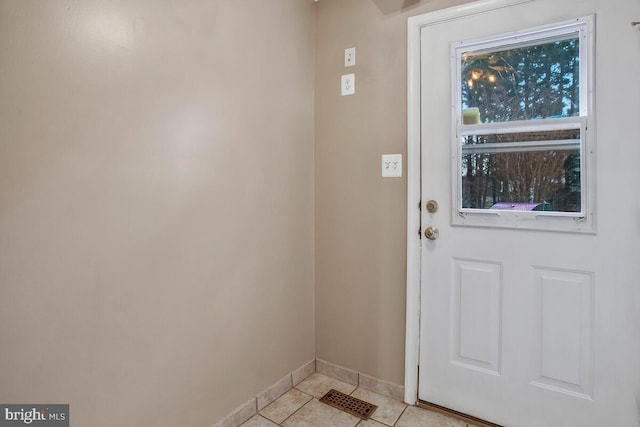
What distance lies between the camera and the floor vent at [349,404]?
6.17ft

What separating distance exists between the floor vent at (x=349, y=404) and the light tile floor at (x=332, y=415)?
0.03 m

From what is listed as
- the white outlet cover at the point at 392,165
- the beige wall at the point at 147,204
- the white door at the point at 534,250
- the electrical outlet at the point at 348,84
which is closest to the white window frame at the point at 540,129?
the white door at the point at 534,250

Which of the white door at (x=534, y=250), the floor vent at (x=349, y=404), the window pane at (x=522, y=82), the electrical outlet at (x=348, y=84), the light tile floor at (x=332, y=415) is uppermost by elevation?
the electrical outlet at (x=348, y=84)

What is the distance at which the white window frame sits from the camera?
152cm

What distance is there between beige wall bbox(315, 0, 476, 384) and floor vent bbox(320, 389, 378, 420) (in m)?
0.18

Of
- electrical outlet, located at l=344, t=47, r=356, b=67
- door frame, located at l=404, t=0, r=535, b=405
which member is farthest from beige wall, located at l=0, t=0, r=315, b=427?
door frame, located at l=404, t=0, r=535, b=405

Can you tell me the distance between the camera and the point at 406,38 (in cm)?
194

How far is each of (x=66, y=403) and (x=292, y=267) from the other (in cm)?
123

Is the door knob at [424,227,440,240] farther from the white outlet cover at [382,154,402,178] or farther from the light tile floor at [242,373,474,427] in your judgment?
the light tile floor at [242,373,474,427]

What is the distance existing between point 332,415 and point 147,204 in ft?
4.57

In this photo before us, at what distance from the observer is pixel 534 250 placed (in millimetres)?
1654

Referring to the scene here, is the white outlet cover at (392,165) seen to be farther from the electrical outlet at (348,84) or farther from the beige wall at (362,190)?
the electrical outlet at (348,84)

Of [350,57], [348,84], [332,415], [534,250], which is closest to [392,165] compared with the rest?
[348,84]

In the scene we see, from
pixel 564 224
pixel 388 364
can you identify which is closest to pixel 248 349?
pixel 388 364
